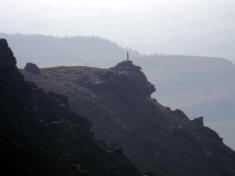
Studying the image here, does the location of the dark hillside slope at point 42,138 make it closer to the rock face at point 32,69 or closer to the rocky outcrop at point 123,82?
the rock face at point 32,69

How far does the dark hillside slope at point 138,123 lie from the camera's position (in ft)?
323

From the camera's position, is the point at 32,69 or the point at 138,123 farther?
the point at 32,69

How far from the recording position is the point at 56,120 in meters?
72.6

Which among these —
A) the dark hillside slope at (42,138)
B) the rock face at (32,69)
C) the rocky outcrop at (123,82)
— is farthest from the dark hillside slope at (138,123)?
the dark hillside slope at (42,138)

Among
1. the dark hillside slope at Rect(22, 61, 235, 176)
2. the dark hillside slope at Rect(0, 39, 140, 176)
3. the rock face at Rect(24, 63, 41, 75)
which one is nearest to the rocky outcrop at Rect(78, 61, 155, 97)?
the dark hillside slope at Rect(22, 61, 235, 176)

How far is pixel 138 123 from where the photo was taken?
108 m

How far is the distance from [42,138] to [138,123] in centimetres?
4655

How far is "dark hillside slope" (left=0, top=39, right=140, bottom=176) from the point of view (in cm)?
5284

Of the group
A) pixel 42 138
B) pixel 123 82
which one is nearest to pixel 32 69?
pixel 123 82

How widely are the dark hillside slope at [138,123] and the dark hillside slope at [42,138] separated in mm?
17705

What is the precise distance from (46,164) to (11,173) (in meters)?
7.78

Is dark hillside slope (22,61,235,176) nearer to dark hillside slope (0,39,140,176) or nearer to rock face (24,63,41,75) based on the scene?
rock face (24,63,41,75)

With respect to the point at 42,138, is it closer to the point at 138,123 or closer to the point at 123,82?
the point at 138,123

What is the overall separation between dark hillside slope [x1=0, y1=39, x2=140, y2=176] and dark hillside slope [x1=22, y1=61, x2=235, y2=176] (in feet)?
58.1
